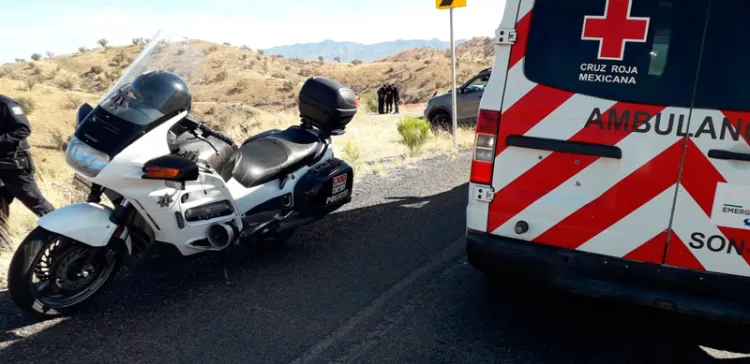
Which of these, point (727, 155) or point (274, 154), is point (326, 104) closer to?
point (274, 154)

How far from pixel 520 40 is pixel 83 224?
291 cm

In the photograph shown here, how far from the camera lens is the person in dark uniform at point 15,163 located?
502 cm

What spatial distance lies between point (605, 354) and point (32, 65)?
172ft

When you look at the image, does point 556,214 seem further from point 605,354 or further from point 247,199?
point 247,199

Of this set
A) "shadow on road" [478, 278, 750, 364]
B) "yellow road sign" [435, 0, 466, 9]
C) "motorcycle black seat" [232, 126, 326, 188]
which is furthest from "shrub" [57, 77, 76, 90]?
"shadow on road" [478, 278, 750, 364]

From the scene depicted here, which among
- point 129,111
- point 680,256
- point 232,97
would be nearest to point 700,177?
point 680,256

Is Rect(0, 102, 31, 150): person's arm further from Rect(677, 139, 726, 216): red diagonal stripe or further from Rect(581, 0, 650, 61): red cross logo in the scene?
Rect(677, 139, 726, 216): red diagonal stripe

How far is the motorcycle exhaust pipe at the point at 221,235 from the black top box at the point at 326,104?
1633mm

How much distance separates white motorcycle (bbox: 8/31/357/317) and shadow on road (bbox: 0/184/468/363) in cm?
25

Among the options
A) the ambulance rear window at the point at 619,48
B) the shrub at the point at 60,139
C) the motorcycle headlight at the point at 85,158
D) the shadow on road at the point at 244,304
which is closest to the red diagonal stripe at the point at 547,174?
the ambulance rear window at the point at 619,48

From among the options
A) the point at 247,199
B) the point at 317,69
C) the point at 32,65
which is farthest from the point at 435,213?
the point at 317,69

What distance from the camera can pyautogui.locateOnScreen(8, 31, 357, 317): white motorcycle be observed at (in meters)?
3.34

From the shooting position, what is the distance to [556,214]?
121 inches

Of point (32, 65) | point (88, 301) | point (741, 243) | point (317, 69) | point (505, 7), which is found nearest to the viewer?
point (741, 243)
